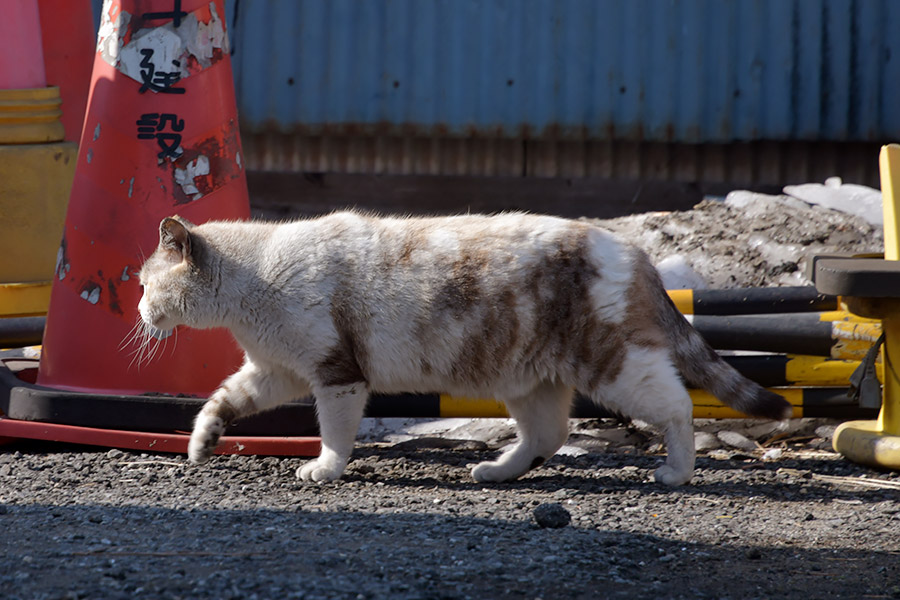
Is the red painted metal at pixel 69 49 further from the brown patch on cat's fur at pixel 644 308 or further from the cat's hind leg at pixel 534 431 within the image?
the brown patch on cat's fur at pixel 644 308

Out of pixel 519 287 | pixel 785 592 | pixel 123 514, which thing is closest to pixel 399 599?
pixel 785 592

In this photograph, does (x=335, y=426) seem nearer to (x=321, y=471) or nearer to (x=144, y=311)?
A: (x=321, y=471)

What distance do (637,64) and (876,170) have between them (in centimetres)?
182

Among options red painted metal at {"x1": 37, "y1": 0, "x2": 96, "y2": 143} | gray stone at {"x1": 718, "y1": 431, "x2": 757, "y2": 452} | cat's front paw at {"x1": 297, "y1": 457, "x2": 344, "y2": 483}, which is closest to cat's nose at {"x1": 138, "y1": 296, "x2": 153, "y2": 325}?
cat's front paw at {"x1": 297, "y1": 457, "x2": 344, "y2": 483}

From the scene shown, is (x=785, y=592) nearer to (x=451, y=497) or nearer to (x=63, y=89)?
(x=451, y=497)

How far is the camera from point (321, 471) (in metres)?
4.04

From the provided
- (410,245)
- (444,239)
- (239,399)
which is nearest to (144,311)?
(239,399)

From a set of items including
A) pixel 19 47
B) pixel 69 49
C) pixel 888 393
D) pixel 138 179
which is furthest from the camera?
pixel 69 49

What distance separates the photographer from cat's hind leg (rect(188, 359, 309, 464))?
4.13 metres

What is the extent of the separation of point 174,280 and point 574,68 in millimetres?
4033

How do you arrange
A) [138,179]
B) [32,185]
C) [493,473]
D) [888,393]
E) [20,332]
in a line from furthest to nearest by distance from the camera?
1. [32,185]
2. [20,332]
3. [888,393]
4. [138,179]
5. [493,473]

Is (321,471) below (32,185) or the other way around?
below

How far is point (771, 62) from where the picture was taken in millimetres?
7207

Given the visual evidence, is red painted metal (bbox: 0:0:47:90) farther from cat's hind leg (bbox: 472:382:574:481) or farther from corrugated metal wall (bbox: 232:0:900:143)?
cat's hind leg (bbox: 472:382:574:481)
